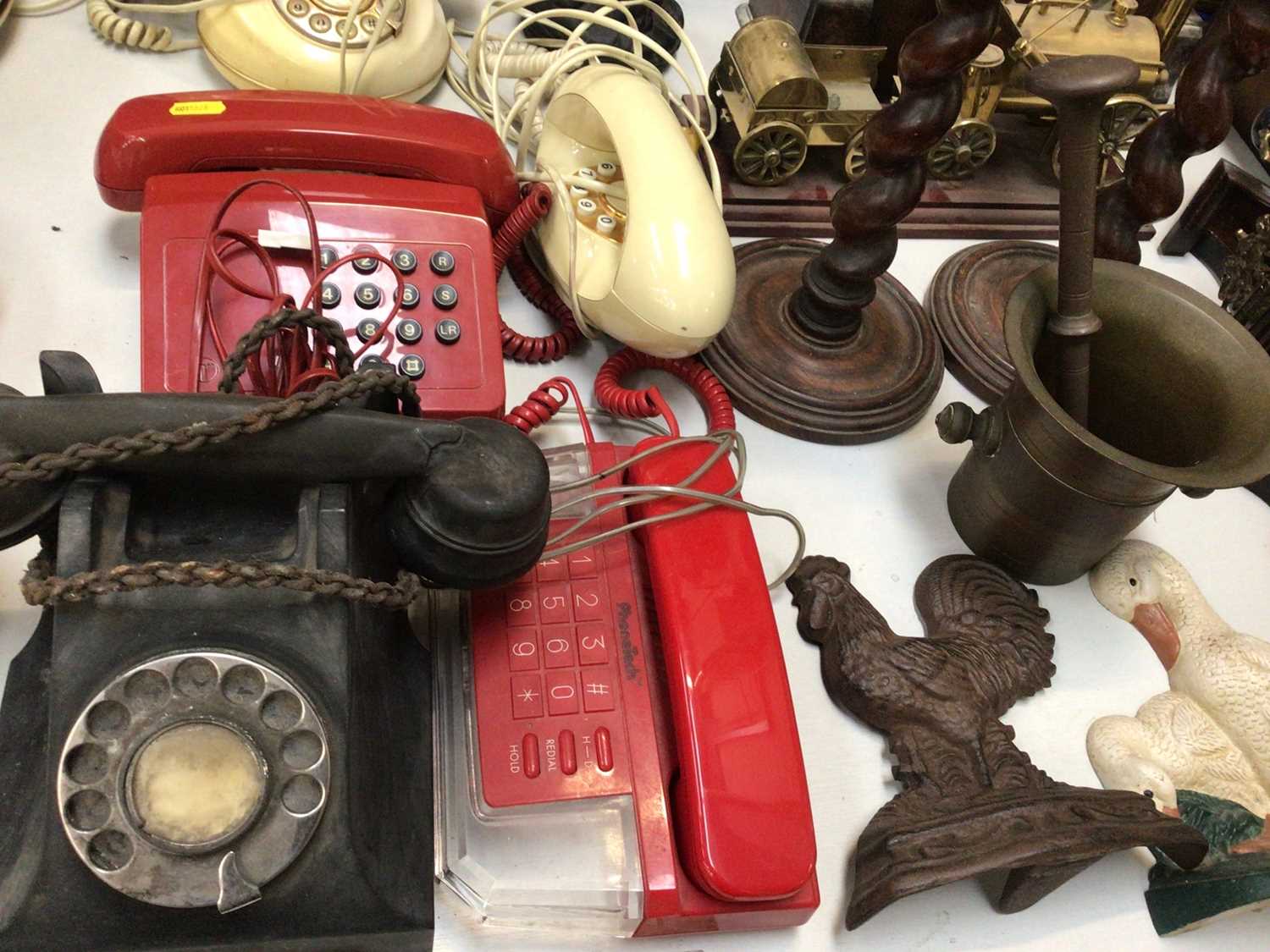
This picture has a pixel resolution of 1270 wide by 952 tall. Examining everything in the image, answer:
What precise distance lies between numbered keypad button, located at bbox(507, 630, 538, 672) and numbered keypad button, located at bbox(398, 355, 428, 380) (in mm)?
198

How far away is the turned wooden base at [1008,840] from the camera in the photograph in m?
0.53

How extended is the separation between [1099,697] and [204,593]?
0.62 meters

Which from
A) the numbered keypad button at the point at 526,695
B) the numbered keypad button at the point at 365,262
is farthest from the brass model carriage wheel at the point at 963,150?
Result: the numbered keypad button at the point at 526,695

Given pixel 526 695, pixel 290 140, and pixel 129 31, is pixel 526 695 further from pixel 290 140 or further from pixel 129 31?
pixel 129 31

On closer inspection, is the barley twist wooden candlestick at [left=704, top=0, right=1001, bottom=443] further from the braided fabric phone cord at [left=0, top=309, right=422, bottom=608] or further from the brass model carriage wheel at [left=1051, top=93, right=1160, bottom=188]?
the braided fabric phone cord at [left=0, top=309, right=422, bottom=608]

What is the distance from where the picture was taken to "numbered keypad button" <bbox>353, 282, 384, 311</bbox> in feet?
2.20

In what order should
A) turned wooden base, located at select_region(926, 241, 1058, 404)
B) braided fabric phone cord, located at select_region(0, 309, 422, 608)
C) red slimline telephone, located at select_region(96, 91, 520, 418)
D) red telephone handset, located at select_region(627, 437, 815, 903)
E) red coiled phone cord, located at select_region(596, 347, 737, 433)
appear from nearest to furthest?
1. braided fabric phone cord, located at select_region(0, 309, 422, 608)
2. red telephone handset, located at select_region(627, 437, 815, 903)
3. red slimline telephone, located at select_region(96, 91, 520, 418)
4. red coiled phone cord, located at select_region(596, 347, 737, 433)
5. turned wooden base, located at select_region(926, 241, 1058, 404)

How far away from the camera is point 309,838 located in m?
0.44

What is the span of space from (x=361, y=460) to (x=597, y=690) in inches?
8.2

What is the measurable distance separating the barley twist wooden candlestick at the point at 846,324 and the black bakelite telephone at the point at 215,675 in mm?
369

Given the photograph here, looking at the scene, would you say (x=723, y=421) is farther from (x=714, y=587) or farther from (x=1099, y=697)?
(x=1099, y=697)

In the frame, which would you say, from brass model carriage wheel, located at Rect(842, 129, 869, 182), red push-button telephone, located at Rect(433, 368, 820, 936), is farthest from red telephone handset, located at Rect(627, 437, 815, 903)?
brass model carriage wheel, located at Rect(842, 129, 869, 182)

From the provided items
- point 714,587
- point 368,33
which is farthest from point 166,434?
point 368,33

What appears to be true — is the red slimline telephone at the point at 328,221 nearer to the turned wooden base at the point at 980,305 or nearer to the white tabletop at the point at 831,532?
the white tabletop at the point at 831,532
